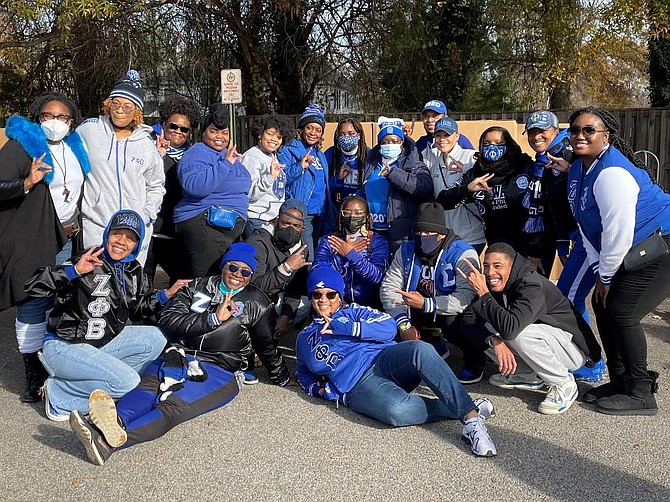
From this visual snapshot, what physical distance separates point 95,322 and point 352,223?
6.84 feet

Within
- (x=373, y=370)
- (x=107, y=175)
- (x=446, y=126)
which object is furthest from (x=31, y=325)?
(x=446, y=126)

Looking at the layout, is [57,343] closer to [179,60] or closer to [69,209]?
[69,209]

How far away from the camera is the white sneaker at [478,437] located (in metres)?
3.97

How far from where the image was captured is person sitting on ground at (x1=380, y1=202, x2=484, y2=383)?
5.16 metres

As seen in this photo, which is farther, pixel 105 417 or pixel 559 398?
pixel 559 398

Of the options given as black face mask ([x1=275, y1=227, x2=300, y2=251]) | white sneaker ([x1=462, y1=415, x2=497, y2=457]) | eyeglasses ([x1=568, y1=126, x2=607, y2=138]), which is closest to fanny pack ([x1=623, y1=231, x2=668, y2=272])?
eyeglasses ([x1=568, y1=126, x2=607, y2=138])

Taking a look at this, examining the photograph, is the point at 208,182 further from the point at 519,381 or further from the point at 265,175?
the point at 519,381

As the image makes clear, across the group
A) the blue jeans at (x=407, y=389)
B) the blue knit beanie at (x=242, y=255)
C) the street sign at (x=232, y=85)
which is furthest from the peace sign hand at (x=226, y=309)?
the street sign at (x=232, y=85)

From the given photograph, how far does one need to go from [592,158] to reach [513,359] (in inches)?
53.6

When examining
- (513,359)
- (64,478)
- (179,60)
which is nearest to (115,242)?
(64,478)

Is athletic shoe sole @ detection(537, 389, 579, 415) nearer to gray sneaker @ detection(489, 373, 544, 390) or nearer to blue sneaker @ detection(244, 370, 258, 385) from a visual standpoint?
gray sneaker @ detection(489, 373, 544, 390)

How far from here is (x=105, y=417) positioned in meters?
3.88

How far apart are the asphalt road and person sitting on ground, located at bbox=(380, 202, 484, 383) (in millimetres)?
634

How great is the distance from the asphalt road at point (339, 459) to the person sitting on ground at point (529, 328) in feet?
0.71
